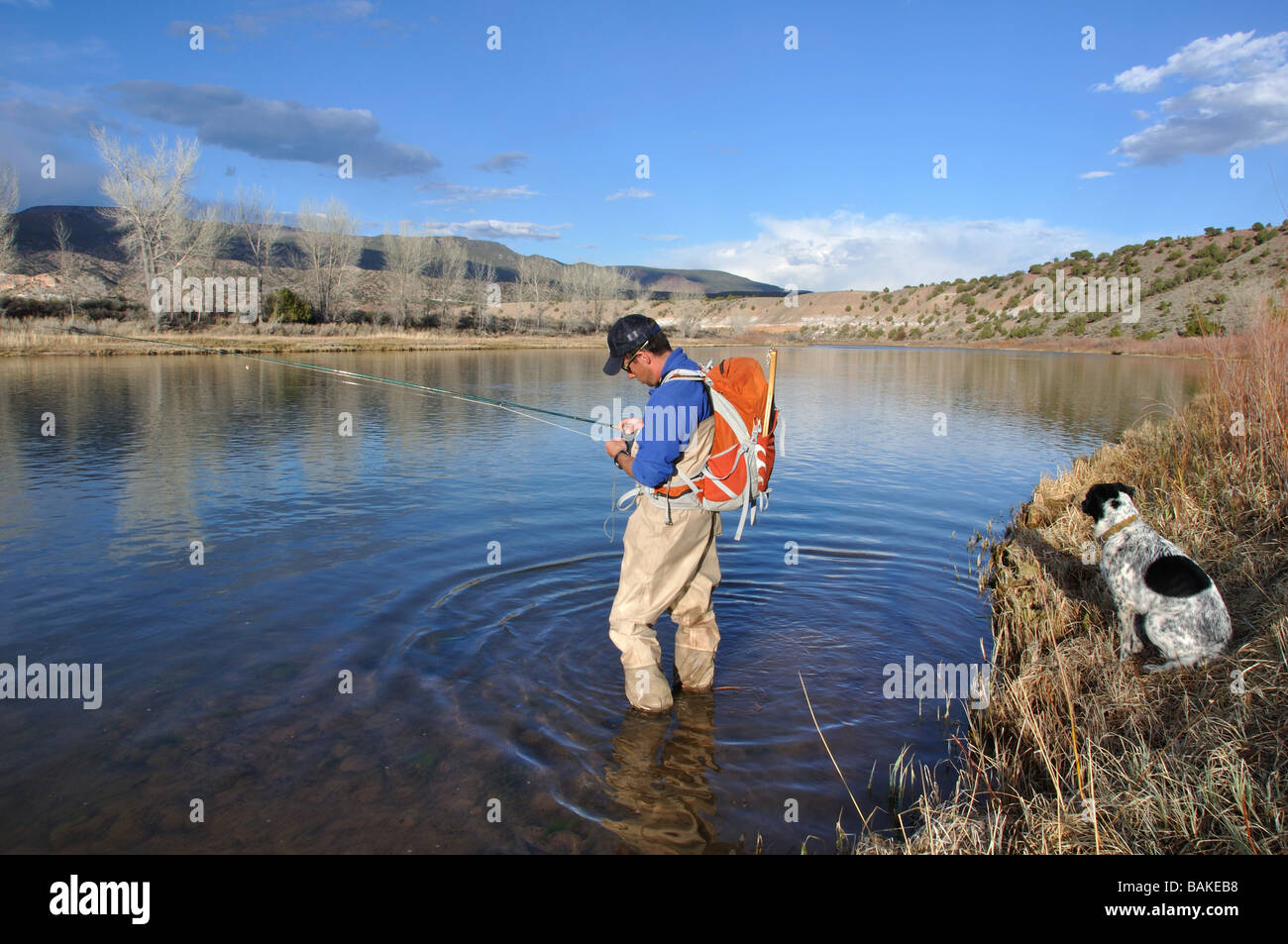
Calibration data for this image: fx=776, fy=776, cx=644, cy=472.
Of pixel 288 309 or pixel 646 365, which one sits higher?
pixel 288 309

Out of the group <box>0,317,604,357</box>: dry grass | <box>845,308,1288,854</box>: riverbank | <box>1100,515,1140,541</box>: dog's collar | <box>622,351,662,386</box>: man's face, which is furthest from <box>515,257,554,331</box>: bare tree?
<box>1100,515,1140,541</box>: dog's collar

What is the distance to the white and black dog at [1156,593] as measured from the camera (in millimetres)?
4859

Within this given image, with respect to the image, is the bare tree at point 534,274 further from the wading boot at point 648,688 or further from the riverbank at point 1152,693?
the wading boot at point 648,688

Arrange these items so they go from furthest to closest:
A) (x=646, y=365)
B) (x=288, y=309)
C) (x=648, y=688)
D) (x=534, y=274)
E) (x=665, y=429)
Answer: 1. (x=534, y=274)
2. (x=288, y=309)
3. (x=648, y=688)
4. (x=646, y=365)
5. (x=665, y=429)

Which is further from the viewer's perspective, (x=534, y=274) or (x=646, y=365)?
(x=534, y=274)

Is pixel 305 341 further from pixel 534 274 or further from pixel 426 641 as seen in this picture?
pixel 534 274

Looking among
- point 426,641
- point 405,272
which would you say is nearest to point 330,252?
point 405,272

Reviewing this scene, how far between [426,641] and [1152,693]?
5.32m

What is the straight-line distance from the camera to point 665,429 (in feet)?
15.7

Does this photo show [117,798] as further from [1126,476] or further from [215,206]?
[215,206]

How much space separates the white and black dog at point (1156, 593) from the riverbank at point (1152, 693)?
15 centimetres

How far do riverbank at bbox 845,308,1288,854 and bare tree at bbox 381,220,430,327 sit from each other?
6164 cm

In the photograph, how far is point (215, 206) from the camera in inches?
2212
